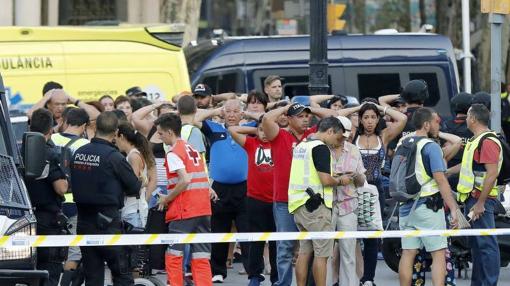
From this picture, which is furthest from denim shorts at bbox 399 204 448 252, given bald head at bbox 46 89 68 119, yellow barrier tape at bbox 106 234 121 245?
bald head at bbox 46 89 68 119

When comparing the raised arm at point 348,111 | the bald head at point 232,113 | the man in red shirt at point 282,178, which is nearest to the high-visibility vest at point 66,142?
the bald head at point 232,113

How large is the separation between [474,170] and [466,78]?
12669 millimetres

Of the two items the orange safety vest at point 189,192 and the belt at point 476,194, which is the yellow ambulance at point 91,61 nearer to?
the orange safety vest at point 189,192

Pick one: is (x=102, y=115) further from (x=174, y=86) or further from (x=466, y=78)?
(x=466, y=78)

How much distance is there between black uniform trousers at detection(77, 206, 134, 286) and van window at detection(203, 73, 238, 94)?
32.9ft

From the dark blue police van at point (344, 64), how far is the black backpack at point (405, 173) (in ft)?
28.9

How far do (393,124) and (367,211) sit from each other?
1663mm

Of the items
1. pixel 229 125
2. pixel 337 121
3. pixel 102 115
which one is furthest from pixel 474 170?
pixel 102 115

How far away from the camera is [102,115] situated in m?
13.2

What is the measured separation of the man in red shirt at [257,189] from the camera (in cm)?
1495

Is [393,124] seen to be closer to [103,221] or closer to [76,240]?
[103,221]

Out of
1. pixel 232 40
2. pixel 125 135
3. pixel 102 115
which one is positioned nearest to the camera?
pixel 102 115

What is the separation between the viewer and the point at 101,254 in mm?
12930

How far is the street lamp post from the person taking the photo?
16859 millimetres
